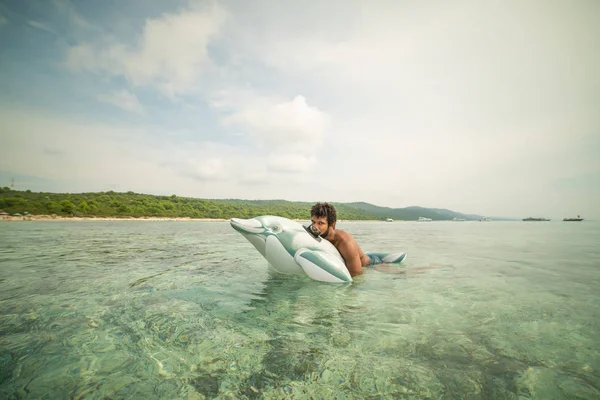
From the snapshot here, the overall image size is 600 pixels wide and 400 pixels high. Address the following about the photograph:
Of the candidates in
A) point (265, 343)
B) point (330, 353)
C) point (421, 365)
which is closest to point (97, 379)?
point (265, 343)

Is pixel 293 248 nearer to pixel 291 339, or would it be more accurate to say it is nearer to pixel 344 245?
pixel 344 245

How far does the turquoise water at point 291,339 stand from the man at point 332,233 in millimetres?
756

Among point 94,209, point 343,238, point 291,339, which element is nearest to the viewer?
point 291,339

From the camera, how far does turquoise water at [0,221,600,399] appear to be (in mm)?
2107

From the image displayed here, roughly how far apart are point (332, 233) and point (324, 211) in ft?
2.07

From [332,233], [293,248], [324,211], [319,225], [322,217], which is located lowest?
[293,248]

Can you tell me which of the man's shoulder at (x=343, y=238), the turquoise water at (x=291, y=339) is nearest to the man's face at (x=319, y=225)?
the man's shoulder at (x=343, y=238)

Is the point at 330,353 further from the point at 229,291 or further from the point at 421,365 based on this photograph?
the point at 229,291

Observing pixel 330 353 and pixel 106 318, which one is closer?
pixel 330 353

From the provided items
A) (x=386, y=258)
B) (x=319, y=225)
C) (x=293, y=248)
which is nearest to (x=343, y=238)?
(x=319, y=225)

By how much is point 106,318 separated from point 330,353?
9.80 feet

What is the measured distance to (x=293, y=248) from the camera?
555 cm

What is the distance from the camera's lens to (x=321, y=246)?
222 inches

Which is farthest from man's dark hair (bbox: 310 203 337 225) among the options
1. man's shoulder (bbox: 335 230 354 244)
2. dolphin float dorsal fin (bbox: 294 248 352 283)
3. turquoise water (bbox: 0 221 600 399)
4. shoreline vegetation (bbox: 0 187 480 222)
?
shoreline vegetation (bbox: 0 187 480 222)
